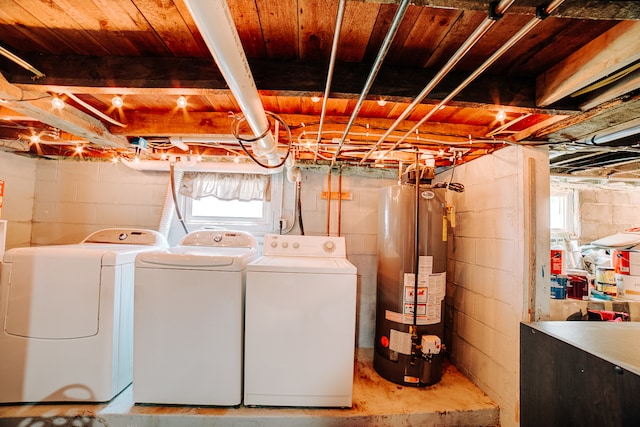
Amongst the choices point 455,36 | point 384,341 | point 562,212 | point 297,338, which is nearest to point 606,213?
point 562,212

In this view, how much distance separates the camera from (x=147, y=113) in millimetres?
2064

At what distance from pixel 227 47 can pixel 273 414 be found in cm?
199

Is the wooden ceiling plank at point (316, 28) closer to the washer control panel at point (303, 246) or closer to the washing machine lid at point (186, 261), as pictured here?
the washing machine lid at point (186, 261)

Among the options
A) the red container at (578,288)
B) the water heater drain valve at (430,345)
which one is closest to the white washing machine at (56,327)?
the water heater drain valve at (430,345)

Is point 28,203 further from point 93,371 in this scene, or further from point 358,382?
point 358,382

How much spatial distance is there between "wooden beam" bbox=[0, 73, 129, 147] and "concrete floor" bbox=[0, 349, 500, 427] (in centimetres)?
182

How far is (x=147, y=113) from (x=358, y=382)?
2.61 meters

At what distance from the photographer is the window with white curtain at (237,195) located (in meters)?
2.96

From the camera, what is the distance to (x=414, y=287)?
213 centimetres

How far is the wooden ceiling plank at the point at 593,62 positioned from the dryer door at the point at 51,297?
281 cm

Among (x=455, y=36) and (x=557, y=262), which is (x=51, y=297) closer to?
(x=455, y=36)

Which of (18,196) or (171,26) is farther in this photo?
(18,196)

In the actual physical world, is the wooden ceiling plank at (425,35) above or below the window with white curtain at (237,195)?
above

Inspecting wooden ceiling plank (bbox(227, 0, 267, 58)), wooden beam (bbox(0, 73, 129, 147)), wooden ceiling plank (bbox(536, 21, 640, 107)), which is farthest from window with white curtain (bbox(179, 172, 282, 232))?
wooden ceiling plank (bbox(536, 21, 640, 107))
